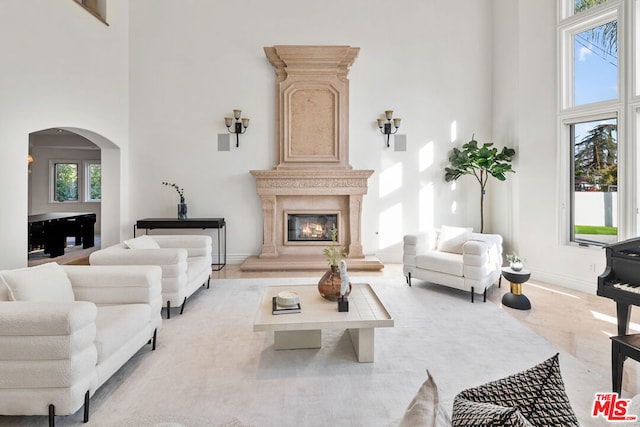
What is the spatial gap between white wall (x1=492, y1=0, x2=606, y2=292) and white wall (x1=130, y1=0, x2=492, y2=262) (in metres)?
0.66

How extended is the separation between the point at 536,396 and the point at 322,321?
1.76m

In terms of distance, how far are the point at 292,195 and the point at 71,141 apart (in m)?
7.25

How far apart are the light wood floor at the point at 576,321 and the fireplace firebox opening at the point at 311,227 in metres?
1.87

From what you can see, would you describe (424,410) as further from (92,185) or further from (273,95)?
(92,185)

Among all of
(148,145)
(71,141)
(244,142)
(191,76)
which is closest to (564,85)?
(244,142)

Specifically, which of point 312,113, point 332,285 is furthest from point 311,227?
point 332,285

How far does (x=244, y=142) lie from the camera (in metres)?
6.03

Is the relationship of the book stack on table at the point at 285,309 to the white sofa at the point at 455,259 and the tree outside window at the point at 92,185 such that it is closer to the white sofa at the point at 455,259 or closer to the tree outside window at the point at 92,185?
the white sofa at the point at 455,259

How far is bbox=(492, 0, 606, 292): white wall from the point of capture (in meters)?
4.77

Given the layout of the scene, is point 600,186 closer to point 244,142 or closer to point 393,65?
point 393,65

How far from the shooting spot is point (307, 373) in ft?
7.95

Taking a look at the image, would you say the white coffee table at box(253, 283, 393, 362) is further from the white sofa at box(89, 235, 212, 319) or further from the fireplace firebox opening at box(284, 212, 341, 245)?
the fireplace firebox opening at box(284, 212, 341, 245)

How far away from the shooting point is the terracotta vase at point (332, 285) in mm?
2881

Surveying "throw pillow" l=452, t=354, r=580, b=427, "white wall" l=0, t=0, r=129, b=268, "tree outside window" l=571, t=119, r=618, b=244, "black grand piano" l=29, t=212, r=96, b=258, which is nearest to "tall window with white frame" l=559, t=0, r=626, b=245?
"tree outside window" l=571, t=119, r=618, b=244
